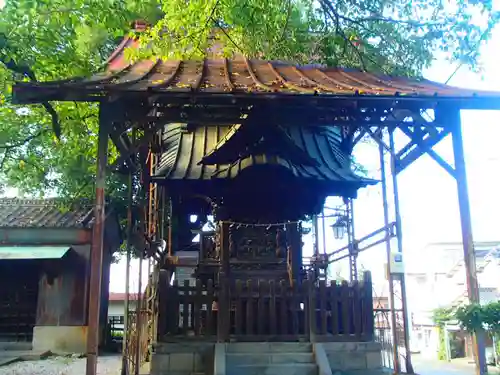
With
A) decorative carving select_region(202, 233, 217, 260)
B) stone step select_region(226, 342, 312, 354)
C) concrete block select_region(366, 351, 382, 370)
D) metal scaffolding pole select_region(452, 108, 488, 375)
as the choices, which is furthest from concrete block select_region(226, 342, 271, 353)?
metal scaffolding pole select_region(452, 108, 488, 375)

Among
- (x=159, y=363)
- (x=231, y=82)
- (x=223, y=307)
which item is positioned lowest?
(x=159, y=363)

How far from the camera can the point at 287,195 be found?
38.4ft

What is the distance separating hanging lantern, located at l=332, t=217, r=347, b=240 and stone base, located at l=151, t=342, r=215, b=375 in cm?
597

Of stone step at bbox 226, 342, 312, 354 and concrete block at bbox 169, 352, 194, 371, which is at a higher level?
Result: stone step at bbox 226, 342, 312, 354

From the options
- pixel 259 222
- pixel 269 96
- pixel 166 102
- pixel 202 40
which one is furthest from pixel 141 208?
pixel 269 96

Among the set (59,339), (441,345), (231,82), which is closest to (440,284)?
(441,345)

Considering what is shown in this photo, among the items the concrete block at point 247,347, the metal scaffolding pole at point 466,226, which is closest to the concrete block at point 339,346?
the concrete block at point 247,347

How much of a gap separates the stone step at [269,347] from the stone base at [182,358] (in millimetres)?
413

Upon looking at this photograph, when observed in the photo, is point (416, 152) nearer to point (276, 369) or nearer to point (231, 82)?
point (231, 82)

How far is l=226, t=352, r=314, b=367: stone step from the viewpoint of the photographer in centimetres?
909

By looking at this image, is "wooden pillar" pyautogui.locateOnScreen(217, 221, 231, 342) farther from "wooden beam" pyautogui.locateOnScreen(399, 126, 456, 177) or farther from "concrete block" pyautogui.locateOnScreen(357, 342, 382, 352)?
"wooden beam" pyautogui.locateOnScreen(399, 126, 456, 177)

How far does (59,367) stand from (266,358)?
667 cm

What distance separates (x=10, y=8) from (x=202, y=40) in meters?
4.48

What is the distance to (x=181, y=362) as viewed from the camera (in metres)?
9.12
